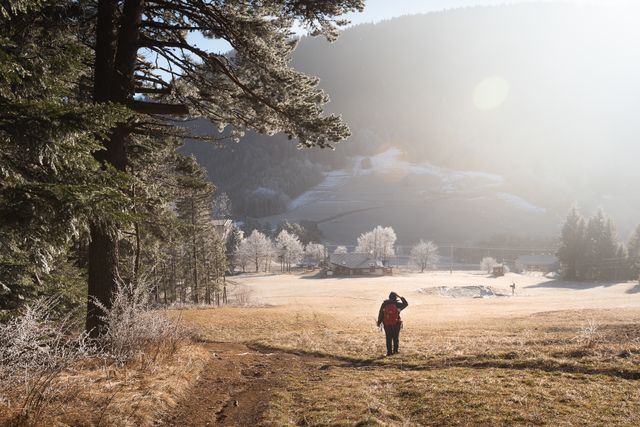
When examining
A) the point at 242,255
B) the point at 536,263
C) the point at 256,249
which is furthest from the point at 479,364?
the point at 536,263

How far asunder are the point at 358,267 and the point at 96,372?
91090mm

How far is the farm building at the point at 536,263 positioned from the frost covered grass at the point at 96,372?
125196 mm

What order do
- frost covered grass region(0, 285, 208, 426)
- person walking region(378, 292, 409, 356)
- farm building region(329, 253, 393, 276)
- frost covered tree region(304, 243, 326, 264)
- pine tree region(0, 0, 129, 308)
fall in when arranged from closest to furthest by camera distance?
pine tree region(0, 0, 129, 308), frost covered grass region(0, 285, 208, 426), person walking region(378, 292, 409, 356), farm building region(329, 253, 393, 276), frost covered tree region(304, 243, 326, 264)

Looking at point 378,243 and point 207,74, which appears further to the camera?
point 378,243

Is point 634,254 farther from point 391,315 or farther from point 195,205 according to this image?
point 391,315

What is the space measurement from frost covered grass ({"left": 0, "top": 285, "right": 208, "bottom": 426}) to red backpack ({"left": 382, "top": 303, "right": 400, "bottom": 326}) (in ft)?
Answer: 16.5

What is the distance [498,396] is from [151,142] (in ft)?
41.5

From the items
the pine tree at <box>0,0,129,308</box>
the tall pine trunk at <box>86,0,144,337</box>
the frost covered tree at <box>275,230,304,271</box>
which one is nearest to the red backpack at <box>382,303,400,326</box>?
the tall pine trunk at <box>86,0,144,337</box>

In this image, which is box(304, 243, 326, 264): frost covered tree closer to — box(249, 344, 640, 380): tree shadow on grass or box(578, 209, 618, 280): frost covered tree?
box(578, 209, 618, 280): frost covered tree

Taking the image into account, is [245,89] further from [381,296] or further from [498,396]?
[381,296]

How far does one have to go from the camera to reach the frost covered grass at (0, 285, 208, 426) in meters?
4.57

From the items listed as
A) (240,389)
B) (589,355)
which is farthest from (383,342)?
(240,389)

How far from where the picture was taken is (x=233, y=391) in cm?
720

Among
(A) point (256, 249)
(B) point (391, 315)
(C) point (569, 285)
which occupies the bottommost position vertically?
(C) point (569, 285)
